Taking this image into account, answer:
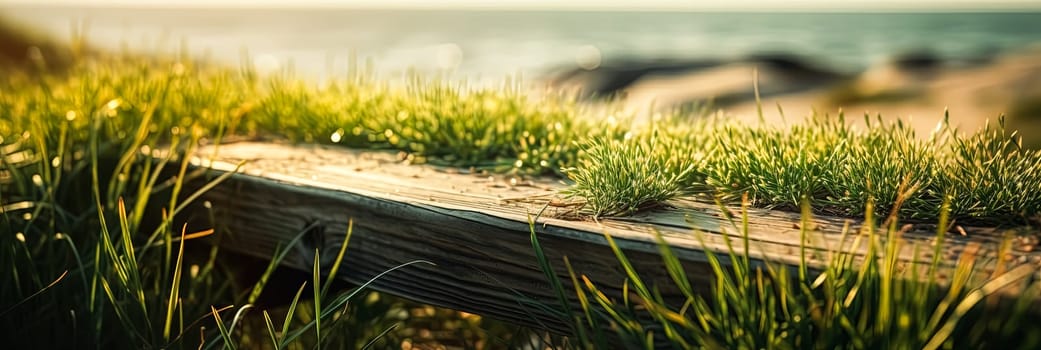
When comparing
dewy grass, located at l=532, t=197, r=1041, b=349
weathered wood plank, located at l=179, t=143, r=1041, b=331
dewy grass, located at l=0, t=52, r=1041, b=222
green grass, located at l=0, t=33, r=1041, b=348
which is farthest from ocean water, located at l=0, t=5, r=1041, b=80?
dewy grass, located at l=532, t=197, r=1041, b=349

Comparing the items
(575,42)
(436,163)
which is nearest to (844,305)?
(436,163)

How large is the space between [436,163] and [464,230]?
0.72m

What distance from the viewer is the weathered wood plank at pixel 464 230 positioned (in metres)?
1.48

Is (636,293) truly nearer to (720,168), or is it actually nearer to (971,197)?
(720,168)

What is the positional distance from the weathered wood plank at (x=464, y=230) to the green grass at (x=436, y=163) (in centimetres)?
8

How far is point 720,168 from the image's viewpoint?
1.88 meters

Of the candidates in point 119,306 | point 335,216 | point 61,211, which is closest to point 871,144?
point 335,216

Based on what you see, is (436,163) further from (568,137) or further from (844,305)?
(844,305)

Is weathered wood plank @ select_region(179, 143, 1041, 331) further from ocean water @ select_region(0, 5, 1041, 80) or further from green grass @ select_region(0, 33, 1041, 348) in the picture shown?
ocean water @ select_region(0, 5, 1041, 80)

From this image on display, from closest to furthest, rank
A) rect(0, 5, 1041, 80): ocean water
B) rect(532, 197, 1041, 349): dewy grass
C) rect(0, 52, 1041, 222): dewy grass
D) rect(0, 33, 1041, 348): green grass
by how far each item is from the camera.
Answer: rect(532, 197, 1041, 349): dewy grass → rect(0, 33, 1041, 348): green grass → rect(0, 52, 1041, 222): dewy grass → rect(0, 5, 1041, 80): ocean water

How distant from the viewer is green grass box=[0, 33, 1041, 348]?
1337 mm

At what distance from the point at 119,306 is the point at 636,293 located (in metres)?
1.18

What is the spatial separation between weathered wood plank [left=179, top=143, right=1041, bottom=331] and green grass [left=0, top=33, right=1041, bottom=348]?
75 mm

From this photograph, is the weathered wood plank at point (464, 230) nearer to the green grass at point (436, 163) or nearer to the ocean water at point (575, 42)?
the green grass at point (436, 163)
